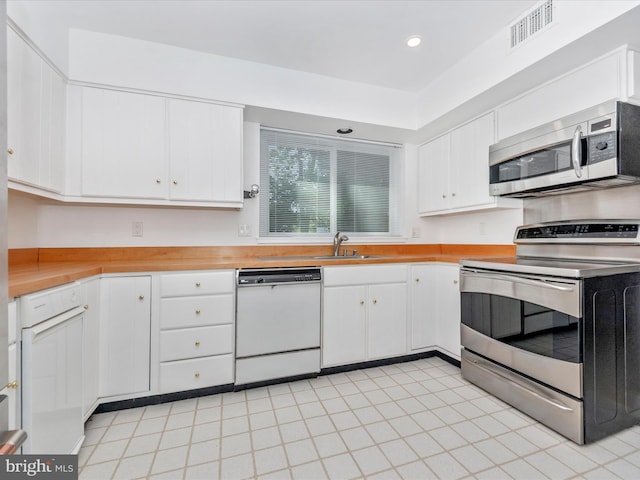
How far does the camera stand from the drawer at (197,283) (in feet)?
6.61

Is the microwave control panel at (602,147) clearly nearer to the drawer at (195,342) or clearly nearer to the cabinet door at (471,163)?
the cabinet door at (471,163)

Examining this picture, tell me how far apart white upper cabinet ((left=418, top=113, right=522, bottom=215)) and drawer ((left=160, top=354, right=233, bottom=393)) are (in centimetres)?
229

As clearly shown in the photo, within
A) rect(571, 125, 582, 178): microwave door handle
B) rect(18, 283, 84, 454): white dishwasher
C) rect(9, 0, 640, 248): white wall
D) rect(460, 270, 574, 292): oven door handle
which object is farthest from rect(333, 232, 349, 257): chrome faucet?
rect(18, 283, 84, 454): white dishwasher

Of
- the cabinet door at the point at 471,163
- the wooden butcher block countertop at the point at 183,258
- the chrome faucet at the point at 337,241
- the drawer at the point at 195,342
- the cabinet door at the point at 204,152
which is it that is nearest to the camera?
the wooden butcher block countertop at the point at 183,258

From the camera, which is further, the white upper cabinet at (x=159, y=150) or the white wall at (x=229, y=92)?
the white upper cabinet at (x=159, y=150)

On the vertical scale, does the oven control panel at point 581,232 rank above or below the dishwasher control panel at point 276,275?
above

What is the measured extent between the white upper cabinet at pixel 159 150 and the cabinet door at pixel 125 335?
0.64m

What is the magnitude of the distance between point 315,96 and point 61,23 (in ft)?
5.72

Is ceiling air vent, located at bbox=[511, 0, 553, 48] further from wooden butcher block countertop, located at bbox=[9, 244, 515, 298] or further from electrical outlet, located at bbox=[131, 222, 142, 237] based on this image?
electrical outlet, located at bbox=[131, 222, 142, 237]

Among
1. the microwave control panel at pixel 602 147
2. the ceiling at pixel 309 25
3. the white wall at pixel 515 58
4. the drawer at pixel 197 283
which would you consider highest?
the ceiling at pixel 309 25

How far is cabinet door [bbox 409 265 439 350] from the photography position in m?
2.71

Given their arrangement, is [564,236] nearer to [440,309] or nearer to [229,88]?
[440,309]

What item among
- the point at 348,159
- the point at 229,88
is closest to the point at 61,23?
the point at 229,88

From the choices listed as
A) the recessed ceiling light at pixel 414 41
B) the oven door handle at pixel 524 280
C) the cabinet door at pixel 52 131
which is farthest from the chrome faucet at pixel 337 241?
the cabinet door at pixel 52 131
